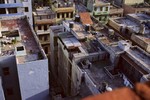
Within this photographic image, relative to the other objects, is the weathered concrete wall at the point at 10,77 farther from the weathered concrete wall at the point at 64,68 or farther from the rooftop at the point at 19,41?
the weathered concrete wall at the point at 64,68

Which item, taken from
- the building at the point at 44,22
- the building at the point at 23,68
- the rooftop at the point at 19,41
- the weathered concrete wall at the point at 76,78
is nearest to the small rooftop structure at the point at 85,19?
the building at the point at 44,22

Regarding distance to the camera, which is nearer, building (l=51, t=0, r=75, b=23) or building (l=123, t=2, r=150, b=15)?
building (l=51, t=0, r=75, b=23)

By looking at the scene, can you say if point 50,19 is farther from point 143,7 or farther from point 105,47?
point 143,7

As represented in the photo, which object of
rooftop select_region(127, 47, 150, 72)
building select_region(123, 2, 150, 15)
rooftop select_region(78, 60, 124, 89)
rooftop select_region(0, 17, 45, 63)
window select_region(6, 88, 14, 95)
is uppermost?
building select_region(123, 2, 150, 15)

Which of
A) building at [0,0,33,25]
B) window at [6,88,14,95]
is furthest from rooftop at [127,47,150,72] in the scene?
building at [0,0,33,25]

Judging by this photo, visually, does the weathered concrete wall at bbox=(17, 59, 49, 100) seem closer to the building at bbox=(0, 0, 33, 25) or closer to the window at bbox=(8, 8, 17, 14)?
the building at bbox=(0, 0, 33, 25)

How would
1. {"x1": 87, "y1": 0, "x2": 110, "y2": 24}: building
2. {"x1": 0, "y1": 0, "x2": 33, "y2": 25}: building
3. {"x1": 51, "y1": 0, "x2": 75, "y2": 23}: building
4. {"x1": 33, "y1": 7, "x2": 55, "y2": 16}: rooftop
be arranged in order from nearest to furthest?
{"x1": 0, "y1": 0, "x2": 33, "y2": 25}: building
{"x1": 33, "y1": 7, "x2": 55, "y2": 16}: rooftop
{"x1": 51, "y1": 0, "x2": 75, "y2": 23}: building
{"x1": 87, "y1": 0, "x2": 110, "y2": 24}: building
